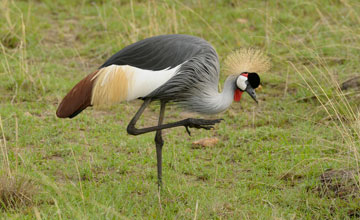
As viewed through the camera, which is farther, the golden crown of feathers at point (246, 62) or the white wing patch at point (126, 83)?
the golden crown of feathers at point (246, 62)

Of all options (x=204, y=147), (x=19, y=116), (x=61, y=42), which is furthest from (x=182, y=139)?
(x=61, y=42)

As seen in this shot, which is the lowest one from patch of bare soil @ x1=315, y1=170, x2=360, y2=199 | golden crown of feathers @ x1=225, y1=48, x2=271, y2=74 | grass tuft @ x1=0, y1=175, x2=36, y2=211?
patch of bare soil @ x1=315, y1=170, x2=360, y2=199

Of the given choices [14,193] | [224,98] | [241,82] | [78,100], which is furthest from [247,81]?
[14,193]

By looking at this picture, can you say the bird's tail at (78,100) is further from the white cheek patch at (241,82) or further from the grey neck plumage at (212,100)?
the white cheek patch at (241,82)

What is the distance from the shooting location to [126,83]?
3328mm

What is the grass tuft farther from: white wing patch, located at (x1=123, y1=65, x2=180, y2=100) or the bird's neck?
the bird's neck

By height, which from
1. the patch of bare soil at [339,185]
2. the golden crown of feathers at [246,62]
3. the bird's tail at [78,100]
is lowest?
the patch of bare soil at [339,185]

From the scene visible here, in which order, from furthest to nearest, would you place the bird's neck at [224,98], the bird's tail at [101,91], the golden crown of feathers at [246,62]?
1. the golden crown of feathers at [246,62]
2. the bird's neck at [224,98]
3. the bird's tail at [101,91]

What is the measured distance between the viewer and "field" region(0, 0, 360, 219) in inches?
127

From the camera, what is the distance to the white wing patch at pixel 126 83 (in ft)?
10.9

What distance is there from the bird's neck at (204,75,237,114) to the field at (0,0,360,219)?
407 mm

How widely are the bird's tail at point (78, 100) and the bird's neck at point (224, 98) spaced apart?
745 mm

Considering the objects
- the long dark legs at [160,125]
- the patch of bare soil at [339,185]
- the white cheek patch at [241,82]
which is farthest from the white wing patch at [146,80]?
the patch of bare soil at [339,185]

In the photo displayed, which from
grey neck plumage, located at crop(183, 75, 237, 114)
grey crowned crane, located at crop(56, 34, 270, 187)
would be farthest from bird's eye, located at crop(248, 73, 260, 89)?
grey neck plumage, located at crop(183, 75, 237, 114)
